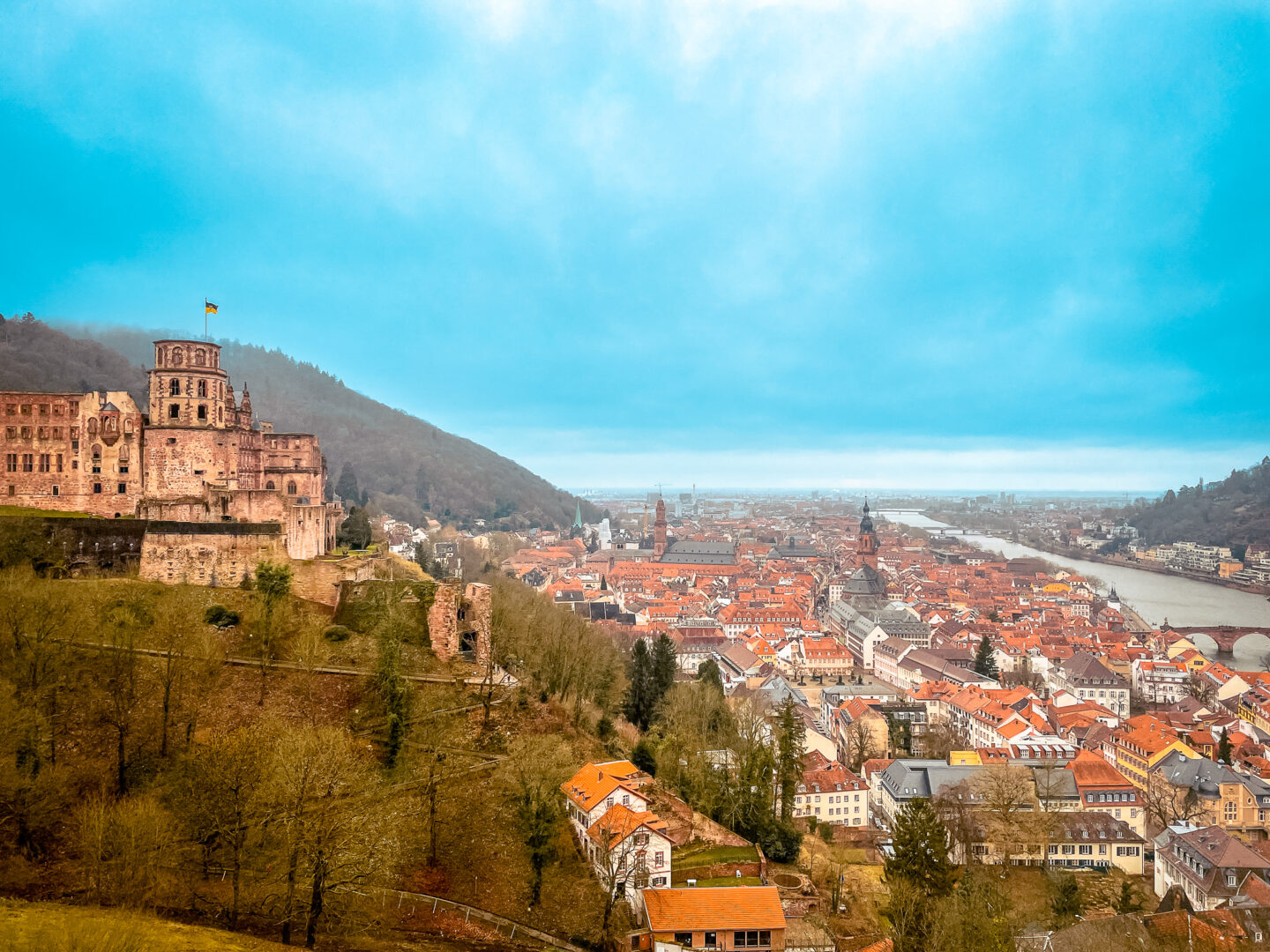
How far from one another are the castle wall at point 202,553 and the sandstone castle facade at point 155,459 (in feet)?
0.37

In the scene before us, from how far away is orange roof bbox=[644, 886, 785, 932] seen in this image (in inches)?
927

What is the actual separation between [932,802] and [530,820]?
84.4ft

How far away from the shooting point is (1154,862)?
39.4m

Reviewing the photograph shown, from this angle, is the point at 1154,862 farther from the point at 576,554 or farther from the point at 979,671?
the point at 576,554

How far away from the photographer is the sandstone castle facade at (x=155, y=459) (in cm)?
3506

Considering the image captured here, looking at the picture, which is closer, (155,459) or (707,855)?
(707,855)

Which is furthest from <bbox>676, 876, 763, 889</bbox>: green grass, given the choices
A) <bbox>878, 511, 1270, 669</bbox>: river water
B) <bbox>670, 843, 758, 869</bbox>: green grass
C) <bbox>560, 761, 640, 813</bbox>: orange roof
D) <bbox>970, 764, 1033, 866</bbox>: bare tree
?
<bbox>878, 511, 1270, 669</bbox>: river water

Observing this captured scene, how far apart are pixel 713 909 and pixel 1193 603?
121 metres

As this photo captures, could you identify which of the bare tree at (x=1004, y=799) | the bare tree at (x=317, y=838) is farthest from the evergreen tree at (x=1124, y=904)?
the bare tree at (x=317, y=838)

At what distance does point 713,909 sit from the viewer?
2412 cm

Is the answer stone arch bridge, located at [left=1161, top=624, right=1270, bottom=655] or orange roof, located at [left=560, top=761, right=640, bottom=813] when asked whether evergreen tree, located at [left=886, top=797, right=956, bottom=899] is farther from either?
stone arch bridge, located at [left=1161, top=624, right=1270, bottom=655]

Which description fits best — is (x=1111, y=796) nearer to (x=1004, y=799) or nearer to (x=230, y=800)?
(x=1004, y=799)

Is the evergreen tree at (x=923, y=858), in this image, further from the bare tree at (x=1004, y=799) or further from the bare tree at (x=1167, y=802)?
the bare tree at (x=1167, y=802)

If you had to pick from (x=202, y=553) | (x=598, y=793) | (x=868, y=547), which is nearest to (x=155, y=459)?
(x=202, y=553)
